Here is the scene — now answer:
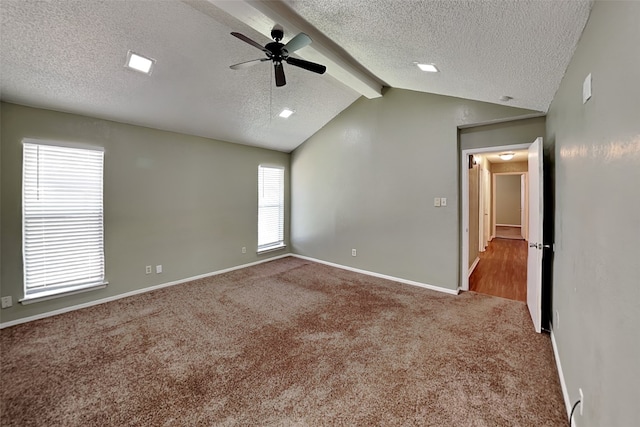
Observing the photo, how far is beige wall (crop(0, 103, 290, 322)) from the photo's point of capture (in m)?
2.82

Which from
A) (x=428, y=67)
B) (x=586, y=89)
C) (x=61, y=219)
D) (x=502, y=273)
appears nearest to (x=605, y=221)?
(x=586, y=89)

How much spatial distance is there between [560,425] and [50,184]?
508 cm

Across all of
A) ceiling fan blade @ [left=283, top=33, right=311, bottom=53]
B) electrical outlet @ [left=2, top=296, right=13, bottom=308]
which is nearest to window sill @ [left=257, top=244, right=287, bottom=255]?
electrical outlet @ [left=2, top=296, right=13, bottom=308]

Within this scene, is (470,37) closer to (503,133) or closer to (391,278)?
(503,133)

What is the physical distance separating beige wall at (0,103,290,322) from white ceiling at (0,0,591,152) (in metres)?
0.28

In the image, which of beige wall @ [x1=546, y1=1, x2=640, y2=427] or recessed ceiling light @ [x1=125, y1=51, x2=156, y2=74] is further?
recessed ceiling light @ [x1=125, y1=51, x2=156, y2=74]

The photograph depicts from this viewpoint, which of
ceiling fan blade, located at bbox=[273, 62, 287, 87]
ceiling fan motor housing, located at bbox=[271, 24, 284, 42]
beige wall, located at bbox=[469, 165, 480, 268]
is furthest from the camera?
beige wall, located at bbox=[469, 165, 480, 268]

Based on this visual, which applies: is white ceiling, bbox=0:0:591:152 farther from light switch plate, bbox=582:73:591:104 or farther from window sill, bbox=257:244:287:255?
window sill, bbox=257:244:287:255

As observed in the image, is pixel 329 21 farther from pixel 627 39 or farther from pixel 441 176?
pixel 441 176

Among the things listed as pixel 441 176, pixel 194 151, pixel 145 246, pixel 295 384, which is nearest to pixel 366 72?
pixel 441 176

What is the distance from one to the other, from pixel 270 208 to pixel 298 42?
3.88 metres

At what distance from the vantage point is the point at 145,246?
3.78 meters

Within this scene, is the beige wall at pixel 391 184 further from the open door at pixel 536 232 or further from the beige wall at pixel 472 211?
the beige wall at pixel 472 211

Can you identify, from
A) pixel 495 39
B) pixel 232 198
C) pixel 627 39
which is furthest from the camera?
pixel 232 198
